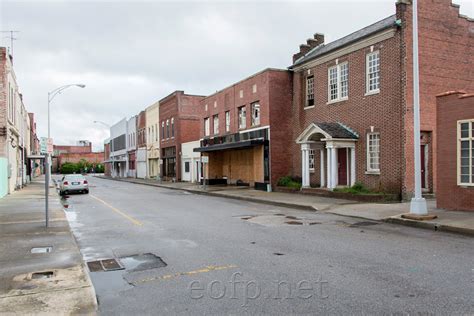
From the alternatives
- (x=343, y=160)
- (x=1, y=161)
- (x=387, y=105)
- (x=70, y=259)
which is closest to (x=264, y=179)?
(x=343, y=160)

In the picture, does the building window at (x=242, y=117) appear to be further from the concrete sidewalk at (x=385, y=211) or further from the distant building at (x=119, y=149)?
the distant building at (x=119, y=149)

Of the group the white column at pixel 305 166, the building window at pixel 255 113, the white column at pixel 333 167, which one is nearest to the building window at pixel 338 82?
the white column at pixel 305 166

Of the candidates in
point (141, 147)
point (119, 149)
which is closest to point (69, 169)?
point (119, 149)

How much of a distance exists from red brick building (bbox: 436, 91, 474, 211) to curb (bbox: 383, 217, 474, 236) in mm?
2654

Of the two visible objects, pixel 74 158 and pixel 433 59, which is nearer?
pixel 433 59

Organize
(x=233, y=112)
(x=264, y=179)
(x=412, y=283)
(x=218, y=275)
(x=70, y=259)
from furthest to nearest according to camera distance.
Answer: (x=233, y=112) → (x=264, y=179) → (x=70, y=259) → (x=218, y=275) → (x=412, y=283)

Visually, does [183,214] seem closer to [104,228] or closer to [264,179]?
[104,228]

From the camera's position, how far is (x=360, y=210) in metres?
15.3

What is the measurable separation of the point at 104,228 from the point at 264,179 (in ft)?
51.8

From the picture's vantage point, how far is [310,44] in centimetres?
2805

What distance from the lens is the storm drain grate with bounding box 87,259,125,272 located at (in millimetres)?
7520

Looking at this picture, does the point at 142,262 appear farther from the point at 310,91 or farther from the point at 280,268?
the point at 310,91

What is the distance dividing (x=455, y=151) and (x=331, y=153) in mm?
7024

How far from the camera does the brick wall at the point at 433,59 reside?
58.5 feet
